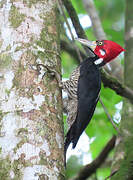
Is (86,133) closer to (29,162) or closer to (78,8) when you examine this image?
(29,162)

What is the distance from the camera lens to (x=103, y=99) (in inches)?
148

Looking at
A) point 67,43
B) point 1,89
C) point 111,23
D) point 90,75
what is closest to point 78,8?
point 111,23

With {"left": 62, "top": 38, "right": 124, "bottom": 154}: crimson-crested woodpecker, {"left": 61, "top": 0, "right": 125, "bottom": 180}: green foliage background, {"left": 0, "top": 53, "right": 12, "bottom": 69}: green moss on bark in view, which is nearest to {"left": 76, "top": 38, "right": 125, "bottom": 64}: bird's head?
{"left": 62, "top": 38, "right": 124, "bottom": 154}: crimson-crested woodpecker

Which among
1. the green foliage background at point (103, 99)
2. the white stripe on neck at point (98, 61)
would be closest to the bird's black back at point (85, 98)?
the white stripe on neck at point (98, 61)

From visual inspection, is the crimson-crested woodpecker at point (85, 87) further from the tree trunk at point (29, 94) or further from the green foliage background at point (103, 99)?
the tree trunk at point (29, 94)

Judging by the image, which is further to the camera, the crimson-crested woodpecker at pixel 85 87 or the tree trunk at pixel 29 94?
the crimson-crested woodpecker at pixel 85 87

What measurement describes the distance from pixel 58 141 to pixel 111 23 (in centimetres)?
435

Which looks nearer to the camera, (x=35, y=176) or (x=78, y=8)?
(x=35, y=176)

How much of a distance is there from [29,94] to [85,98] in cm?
122

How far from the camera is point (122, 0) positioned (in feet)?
18.7

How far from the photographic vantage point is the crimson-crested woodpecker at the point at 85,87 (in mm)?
3288

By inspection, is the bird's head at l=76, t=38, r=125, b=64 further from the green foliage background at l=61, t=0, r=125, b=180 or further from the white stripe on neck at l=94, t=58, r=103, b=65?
the green foliage background at l=61, t=0, r=125, b=180

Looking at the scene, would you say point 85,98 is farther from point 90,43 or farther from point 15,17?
point 15,17

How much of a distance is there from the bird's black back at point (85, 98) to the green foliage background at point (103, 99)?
0.75ft
